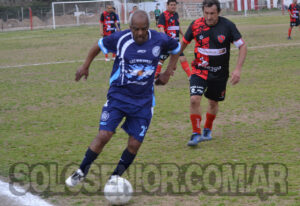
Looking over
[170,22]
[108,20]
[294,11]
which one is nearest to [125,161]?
[170,22]

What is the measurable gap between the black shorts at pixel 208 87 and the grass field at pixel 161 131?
0.74m

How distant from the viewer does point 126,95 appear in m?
5.11

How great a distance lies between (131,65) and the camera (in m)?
5.07

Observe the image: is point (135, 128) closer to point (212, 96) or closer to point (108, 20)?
point (212, 96)

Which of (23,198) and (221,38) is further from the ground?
(221,38)

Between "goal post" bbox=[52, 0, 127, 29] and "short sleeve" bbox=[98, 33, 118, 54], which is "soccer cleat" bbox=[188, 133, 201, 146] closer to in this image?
"short sleeve" bbox=[98, 33, 118, 54]

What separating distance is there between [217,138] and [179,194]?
2.49 meters

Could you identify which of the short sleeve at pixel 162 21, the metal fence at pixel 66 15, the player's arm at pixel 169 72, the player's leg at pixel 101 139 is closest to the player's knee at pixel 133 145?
the player's leg at pixel 101 139

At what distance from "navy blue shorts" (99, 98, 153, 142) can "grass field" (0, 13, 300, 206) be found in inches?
28.9

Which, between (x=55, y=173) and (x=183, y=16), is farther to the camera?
(x=183, y=16)

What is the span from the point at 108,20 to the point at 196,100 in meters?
12.0

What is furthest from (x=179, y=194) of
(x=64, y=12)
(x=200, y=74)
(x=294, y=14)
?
(x=64, y=12)

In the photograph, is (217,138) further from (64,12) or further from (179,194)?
(64,12)

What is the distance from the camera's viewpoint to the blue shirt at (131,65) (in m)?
5.05
